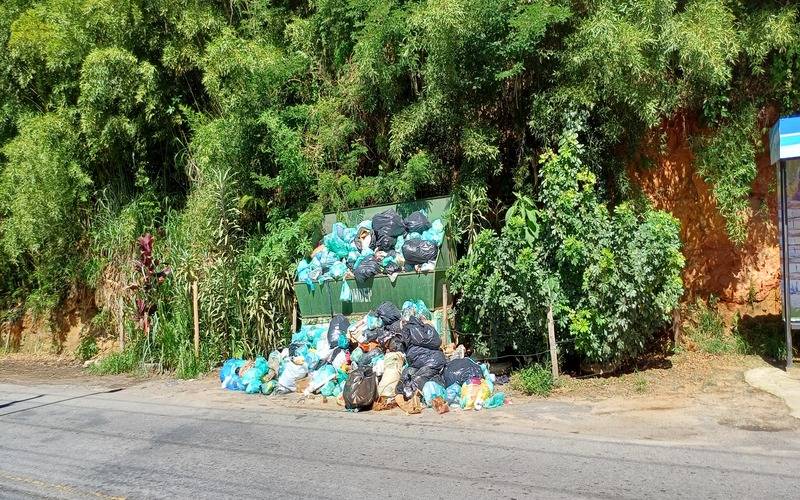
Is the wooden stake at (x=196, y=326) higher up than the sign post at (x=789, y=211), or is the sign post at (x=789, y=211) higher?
the sign post at (x=789, y=211)

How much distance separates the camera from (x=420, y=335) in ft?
29.7

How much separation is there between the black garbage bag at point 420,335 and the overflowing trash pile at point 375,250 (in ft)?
3.13

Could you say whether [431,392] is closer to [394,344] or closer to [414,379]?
[414,379]

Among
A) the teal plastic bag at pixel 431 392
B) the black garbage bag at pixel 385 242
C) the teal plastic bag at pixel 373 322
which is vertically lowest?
the teal plastic bag at pixel 431 392

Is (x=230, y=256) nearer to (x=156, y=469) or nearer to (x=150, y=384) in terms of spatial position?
(x=150, y=384)

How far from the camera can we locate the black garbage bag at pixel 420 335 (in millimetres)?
9030

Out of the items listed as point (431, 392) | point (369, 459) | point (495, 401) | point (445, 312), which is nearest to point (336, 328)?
point (445, 312)

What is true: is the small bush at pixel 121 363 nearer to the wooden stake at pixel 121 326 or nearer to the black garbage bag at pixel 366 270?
the wooden stake at pixel 121 326

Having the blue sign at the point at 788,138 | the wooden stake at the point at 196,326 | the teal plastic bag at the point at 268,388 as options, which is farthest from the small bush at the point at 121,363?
the blue sign at the point at 788,138

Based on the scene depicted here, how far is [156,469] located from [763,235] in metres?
9.20

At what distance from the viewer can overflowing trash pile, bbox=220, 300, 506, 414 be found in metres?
8.38

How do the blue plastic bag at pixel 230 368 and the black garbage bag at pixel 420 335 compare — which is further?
the blue plastic bag at pixel 230 368

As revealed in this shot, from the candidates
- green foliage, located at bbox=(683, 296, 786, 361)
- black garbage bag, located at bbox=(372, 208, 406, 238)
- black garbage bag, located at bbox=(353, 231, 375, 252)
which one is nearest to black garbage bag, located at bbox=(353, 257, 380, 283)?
black garbage bag, located at bbox=(353, 231, 375, 252)

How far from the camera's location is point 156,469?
6.21 m
